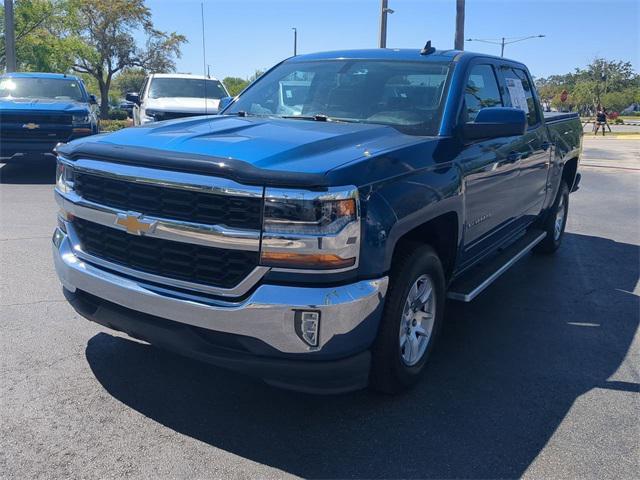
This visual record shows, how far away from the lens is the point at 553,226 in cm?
670

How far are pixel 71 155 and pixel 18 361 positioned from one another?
1.31 meters

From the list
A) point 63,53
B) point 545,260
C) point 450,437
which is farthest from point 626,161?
point 63,53

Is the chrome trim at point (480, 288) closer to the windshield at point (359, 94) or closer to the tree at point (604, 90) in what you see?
the windshield at point (359, 94)

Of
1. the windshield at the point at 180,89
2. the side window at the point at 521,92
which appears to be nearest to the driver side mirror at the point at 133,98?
the windshield at the point at 180,89

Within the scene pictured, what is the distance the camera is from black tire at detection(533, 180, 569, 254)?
6.61 m

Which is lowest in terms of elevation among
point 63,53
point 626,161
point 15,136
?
point 626,161

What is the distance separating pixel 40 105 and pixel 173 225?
9400 millimetres

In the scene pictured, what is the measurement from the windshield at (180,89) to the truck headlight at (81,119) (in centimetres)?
249

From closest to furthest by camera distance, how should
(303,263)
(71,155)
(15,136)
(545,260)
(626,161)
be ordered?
Answer: (303,263)
(71,155)
(545,260)
(15,136)
(626,161)

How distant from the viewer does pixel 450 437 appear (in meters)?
3.09

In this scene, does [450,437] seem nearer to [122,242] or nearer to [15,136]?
[122,242]

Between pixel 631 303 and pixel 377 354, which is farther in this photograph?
pixel 631 303

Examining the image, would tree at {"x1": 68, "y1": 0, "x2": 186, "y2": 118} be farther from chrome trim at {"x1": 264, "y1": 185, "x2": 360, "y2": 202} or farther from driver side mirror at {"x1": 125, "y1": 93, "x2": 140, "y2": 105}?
chrome trim at {"x1": 264, "y1": 185, "x2": 360, "y2": 202}

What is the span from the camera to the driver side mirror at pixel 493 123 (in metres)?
3.80
